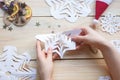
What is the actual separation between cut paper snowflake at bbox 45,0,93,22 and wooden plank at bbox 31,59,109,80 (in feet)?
0.47

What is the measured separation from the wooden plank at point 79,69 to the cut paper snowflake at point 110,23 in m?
0.11

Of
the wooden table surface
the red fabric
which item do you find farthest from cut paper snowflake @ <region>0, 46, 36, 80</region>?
the red fabric

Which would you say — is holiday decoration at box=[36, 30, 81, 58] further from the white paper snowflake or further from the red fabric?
the red fabric

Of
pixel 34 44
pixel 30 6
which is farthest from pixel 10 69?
pixel 30 6

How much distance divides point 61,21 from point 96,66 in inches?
7.2

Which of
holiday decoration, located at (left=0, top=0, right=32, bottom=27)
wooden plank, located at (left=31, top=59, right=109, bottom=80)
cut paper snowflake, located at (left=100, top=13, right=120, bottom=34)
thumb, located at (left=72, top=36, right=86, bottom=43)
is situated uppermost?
holiday decoration, located at (left=0, top=0, right=32, bottom=27)

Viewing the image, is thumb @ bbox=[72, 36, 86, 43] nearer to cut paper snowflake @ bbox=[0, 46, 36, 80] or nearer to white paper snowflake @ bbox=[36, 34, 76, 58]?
white paper snowflake @ bbox=[36, 34, 76, 58]

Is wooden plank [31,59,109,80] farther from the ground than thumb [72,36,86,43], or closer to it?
closer to it

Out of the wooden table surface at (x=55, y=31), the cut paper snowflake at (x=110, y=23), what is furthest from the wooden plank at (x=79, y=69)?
the cut paper snowflake at (x=110, y=23)

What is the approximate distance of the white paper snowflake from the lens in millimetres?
895

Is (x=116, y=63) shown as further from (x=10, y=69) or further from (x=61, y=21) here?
(x=10, y=69)

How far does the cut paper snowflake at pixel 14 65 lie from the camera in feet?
2.89

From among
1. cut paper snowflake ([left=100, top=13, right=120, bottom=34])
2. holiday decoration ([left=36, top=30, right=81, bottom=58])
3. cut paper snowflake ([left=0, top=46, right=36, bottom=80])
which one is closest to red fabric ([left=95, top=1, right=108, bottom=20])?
cut paper snowflake ([left=100, top=13, right=120, bottom=34])

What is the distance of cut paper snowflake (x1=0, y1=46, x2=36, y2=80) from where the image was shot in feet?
2.89
